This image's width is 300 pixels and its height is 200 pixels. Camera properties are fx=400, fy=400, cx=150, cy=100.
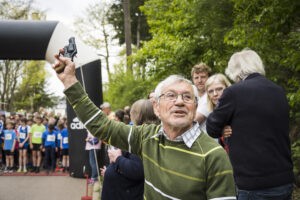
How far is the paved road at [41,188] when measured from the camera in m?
8.72

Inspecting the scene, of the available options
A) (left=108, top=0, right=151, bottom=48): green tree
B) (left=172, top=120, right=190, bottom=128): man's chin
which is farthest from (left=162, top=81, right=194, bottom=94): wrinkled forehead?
(left=108, top=0, right=151, bottom=48): green tree

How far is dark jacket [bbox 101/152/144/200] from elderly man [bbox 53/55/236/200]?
3.06 ft

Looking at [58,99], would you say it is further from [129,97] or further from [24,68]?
[129,97]

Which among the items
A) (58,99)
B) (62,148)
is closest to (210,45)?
(62,148)

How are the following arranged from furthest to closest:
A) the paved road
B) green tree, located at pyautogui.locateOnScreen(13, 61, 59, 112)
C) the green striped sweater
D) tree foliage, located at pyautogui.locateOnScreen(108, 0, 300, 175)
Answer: green tree, located at pyautogui.locateOnScreen(13, 61, 59, 112)
the paved road
tree foliage, located at pyautogui.locateOnScreen(108, 0, 300, 175)
the green striped sweater

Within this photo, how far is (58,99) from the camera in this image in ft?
203

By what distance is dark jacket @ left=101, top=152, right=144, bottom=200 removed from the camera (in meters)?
3.38

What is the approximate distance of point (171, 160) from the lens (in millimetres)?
2102

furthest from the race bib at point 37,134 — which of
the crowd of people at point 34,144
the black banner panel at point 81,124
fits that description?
the black banner panel at point 81,124

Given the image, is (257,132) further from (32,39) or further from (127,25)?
(127,25)

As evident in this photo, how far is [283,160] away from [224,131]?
18.1 inches

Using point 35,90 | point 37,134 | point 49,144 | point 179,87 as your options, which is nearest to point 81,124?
point 49,144

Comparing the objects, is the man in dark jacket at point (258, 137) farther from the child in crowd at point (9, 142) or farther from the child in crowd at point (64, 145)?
the child in crowd at point (9, 142)

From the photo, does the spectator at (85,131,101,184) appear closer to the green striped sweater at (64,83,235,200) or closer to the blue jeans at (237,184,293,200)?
the blue jeans at (237,184,293,200)
